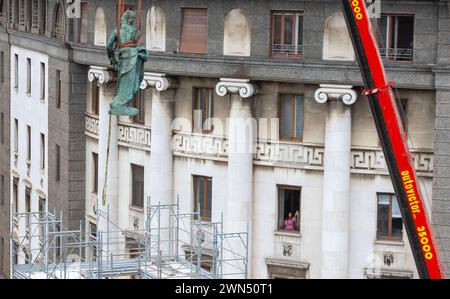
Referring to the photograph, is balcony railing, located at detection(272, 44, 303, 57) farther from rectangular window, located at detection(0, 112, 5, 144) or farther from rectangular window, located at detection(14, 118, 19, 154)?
rectangular window, located at detection(0, 112, 5, 144)

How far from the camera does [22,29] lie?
85312 mm

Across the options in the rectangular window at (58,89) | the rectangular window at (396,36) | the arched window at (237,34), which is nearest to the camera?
the rectangular window at (396,36)

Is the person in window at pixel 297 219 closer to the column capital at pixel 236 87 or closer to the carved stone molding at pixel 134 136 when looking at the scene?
the column capital at pixel 236 87

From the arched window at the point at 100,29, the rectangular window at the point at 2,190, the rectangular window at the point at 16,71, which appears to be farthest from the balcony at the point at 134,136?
the rectangular window at the point at 2,190

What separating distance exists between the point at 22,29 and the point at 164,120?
19882 mm

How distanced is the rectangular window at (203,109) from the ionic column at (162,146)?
109cm

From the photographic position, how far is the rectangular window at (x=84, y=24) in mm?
72812

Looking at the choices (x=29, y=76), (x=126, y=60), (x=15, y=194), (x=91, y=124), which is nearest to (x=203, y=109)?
(x=91, y=124)

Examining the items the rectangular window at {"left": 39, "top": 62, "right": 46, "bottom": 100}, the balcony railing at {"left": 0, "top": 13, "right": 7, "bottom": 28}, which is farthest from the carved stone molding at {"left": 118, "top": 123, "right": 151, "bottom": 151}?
the balcony railing at {"left": 0, "top": 13, "right": 7, "bottom": 28}

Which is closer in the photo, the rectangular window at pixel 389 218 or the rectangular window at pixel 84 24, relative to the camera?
the rectangular window at pixel 389 218

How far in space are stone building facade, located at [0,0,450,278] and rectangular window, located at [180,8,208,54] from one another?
0.04 meters

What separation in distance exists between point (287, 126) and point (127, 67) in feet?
54.3

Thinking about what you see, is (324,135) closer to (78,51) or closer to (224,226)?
(224,226)

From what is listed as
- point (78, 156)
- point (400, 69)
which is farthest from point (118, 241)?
point (400, 69)
